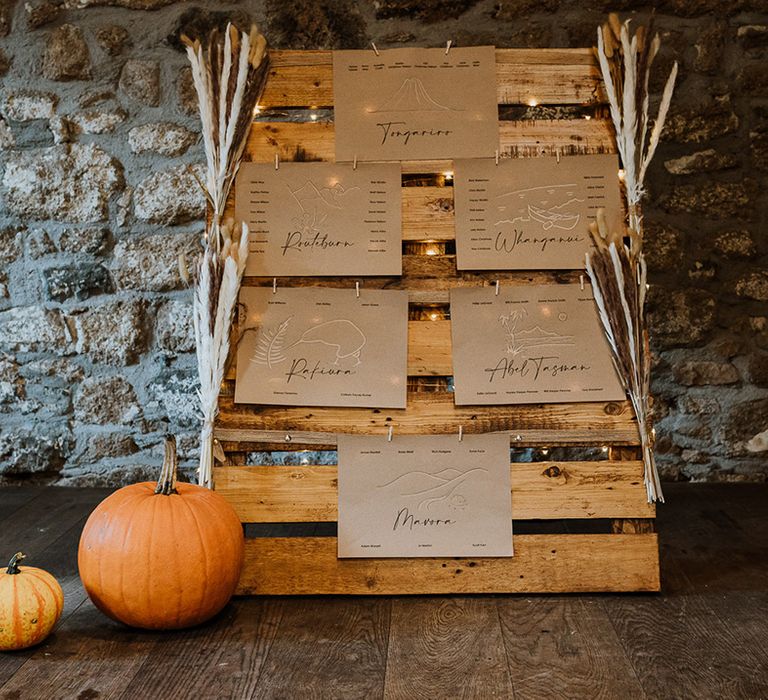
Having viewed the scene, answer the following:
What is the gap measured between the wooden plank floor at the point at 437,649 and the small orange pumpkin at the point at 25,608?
4cm

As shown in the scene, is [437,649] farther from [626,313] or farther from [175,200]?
[175,200]

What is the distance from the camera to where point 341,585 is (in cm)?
209

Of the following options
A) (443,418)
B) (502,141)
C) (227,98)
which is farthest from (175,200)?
(443,418)

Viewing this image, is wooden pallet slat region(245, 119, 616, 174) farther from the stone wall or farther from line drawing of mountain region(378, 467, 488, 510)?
the stone wall

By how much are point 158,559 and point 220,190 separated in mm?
908

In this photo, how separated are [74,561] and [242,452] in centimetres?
66

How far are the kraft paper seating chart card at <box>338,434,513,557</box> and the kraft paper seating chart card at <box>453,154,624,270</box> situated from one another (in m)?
0.46

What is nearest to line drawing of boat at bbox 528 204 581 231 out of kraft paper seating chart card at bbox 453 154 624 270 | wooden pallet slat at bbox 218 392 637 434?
kraft paper seating chart card at bbox 453 154 624 270

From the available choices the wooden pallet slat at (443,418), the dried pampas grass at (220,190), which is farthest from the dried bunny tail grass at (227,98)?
the wooden pallet slat at (443,418)

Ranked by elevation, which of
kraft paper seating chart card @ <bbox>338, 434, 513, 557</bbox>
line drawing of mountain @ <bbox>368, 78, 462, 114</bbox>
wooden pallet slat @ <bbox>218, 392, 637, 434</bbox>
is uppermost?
line drawing of mountain @ <bbox>368, 78, 462, 114</bbox>

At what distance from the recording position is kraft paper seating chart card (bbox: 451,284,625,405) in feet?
6.93

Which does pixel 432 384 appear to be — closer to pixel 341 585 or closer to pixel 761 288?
pixel 341 585

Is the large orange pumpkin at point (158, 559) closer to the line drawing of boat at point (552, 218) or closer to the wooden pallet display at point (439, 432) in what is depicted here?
the wooden pallet display at point (439, 432)

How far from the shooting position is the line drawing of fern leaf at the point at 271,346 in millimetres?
2139
